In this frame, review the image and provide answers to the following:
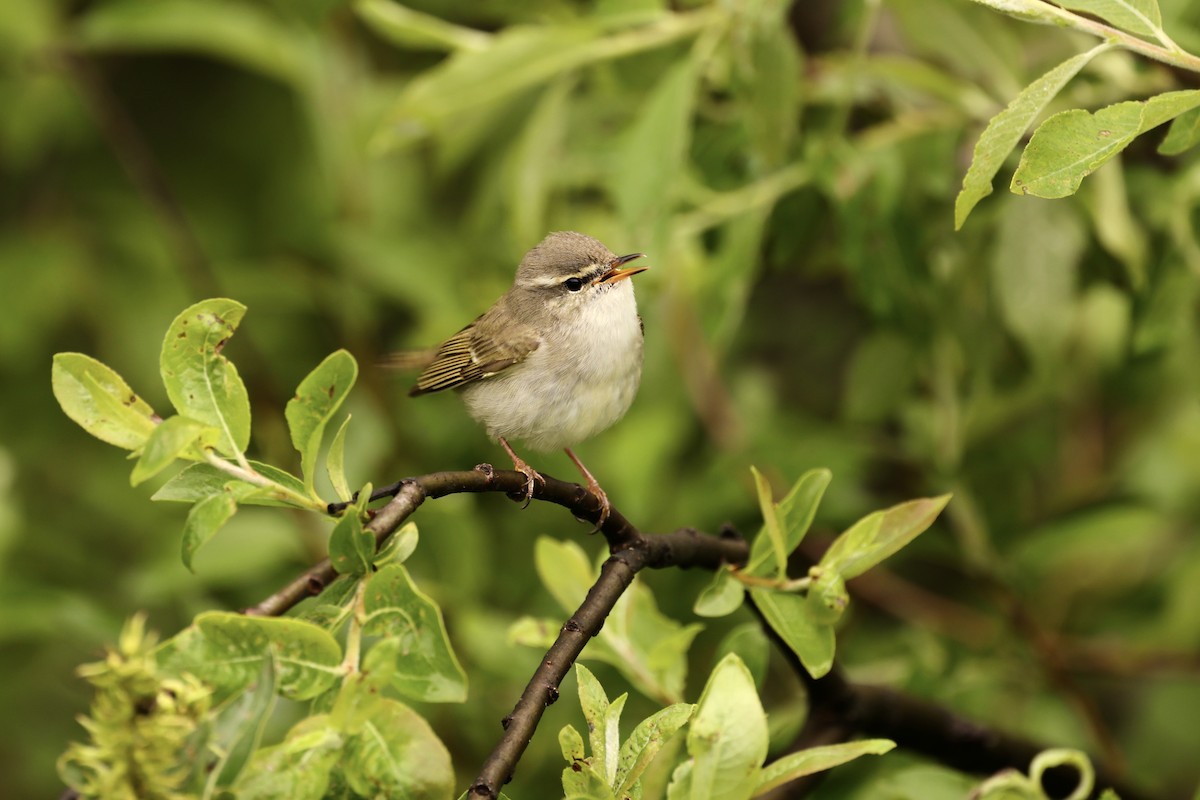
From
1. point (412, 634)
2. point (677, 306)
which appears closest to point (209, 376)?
point (412, 634)

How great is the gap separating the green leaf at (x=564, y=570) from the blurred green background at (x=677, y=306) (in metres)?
0.62

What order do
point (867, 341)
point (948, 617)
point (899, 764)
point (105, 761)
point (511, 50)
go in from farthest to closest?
point (948, 617)
point (867, 341)
point (511, 50)
point (899, 764)
point (105, 761)

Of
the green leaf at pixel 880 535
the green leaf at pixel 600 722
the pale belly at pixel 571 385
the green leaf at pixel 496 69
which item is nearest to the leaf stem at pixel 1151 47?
the green leaf at pixel 880 535

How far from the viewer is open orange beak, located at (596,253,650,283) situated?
3.14 m

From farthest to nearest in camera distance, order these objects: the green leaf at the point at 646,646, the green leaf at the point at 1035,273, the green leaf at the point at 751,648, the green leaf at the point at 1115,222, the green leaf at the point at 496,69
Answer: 1. the green leaf at the point at 496,69
2. the green leaf at the point at 1035,273
3. the green leaf at the point at 1115,222
4. the green leaf at the point at 751,648
5. the green leaf at the point at 646,646

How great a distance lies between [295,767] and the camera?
1.33 m

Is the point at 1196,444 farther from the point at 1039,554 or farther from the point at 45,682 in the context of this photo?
the point at 45,682

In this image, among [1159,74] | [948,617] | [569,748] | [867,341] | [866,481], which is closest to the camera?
[569,748]

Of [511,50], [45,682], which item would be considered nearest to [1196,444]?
[511,50]

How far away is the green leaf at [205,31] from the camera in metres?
3.92

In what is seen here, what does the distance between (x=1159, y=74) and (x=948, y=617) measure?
1827 mm

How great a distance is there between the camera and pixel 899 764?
2256mm

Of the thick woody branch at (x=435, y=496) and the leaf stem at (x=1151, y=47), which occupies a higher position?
the leaf stem at (x=1151, y=47)

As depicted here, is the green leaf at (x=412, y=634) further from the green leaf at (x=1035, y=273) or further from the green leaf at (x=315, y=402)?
the green leaf at (x=1035, y=273)
